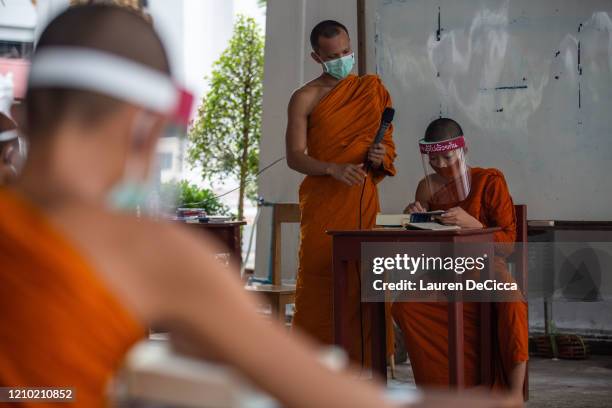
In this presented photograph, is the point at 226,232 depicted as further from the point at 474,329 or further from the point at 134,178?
the point at 134,178

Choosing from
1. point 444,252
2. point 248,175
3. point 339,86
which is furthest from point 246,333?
point 248,175

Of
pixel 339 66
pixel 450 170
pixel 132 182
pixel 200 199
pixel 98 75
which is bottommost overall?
pixel 132 182

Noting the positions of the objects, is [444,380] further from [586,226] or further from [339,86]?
[586,226]

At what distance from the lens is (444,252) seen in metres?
3.60

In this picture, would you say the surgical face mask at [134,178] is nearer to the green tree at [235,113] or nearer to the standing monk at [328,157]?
the standing monk at [328,157]

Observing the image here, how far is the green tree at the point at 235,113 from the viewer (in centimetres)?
900

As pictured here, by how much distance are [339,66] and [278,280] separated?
1773 mm

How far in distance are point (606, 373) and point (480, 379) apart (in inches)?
50.2

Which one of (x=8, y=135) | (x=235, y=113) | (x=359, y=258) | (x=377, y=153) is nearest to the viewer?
(x=8, y=135)

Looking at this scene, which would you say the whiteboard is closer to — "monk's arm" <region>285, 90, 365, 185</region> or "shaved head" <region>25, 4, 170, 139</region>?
"monk's arm" <region>285, 90, 365, 185</region>

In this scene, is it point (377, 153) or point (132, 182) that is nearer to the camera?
point (132, 182)

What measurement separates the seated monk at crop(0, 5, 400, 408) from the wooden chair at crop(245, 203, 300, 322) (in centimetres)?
428

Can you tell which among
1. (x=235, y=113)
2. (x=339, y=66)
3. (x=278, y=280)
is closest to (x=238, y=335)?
(x=339, y=66)

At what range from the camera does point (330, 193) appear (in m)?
4.23
